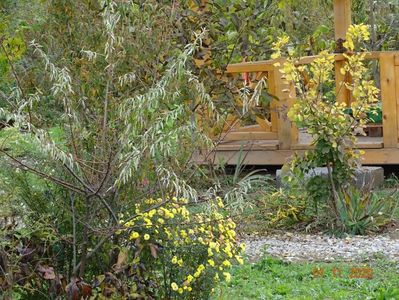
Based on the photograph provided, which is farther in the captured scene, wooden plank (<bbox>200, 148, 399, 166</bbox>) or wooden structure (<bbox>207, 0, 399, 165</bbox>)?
wooden plank (<bbox>200, 148, 399, 166</bbox>)

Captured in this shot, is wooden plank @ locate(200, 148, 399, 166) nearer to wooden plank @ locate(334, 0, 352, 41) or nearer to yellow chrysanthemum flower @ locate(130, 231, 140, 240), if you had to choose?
wooden plank @ locate(334, 0, 352, 41)

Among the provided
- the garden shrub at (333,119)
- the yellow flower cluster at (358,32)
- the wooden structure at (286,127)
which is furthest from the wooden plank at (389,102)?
the yellow flower cluster at (358,32)

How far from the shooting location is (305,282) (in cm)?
680

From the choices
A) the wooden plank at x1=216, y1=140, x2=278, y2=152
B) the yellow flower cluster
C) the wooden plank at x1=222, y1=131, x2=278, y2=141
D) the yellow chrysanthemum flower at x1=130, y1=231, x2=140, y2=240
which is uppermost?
the yellow flower cluster

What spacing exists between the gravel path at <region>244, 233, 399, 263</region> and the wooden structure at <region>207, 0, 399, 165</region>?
2686mm

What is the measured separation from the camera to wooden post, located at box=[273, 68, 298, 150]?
1199 cm

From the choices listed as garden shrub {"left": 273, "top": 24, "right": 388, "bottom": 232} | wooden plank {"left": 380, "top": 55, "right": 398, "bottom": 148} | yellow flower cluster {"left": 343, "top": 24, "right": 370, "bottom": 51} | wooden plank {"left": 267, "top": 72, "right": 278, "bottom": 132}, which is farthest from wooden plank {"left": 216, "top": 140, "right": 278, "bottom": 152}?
yellow flower cluster {"left": 343, "top": 24, "right": 370, "bottom": 51}

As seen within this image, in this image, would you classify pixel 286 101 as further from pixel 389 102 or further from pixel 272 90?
pixel 389 102

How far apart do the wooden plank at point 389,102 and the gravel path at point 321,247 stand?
3.07 meters

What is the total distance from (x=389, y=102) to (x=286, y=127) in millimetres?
1427

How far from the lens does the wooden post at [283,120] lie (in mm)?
11992

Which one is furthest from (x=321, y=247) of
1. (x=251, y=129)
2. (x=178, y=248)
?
(x=251, y=129)

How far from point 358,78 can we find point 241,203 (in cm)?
402

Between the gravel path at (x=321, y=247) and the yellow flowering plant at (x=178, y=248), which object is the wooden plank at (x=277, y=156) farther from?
the yellow flowering plant at (x=178, y=248)
